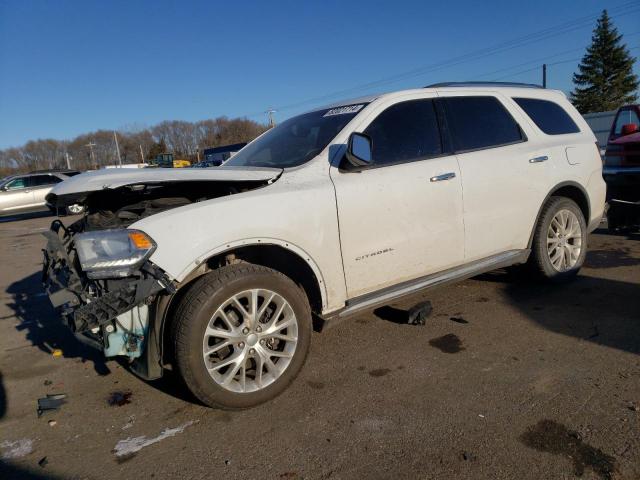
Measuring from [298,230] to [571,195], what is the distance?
330 cm

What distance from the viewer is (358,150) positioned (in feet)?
10.1

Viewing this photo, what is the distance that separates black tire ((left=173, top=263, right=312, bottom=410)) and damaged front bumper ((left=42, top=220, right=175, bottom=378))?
A: 0.54 ft

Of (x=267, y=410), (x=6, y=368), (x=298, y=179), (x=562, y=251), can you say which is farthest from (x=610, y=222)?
(x=6, y=368)

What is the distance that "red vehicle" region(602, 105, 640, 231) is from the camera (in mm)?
6281

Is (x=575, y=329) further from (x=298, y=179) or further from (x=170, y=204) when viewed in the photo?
(x=170, y=204)

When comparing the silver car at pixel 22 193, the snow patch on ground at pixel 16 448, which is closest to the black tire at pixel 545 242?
the snow patch on ground at pixel 16 448

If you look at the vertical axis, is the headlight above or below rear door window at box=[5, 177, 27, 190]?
below

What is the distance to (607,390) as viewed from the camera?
2721 mm

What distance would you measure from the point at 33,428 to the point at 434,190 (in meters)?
3.13

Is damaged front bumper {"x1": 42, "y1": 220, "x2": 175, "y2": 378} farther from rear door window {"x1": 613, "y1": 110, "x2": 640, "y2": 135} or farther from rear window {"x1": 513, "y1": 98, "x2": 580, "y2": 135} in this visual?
rear door window {"x1": 613, "y1": 110, "x2": 640, "y2": 135}

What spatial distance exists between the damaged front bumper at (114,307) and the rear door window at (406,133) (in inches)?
70.5

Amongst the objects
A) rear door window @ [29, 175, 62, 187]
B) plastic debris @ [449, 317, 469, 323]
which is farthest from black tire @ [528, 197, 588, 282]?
rear door window @ [29, 175, 62, 187]

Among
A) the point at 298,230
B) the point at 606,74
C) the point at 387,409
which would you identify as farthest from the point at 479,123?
the point at 606,74

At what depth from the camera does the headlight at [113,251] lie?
2.50 metres
